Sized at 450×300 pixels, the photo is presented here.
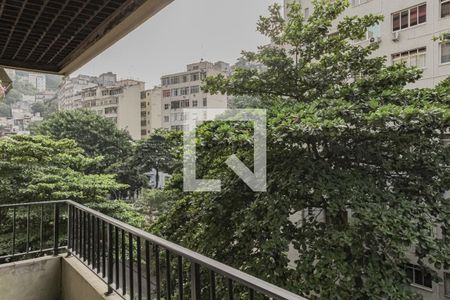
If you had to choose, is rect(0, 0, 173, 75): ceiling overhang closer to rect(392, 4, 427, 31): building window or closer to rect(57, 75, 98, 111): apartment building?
rect(392, 4, 427, 31): building window

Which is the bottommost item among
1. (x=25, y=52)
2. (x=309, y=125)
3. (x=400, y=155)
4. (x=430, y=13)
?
(x=400, y=155)

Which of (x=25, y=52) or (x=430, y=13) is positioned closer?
(x=25, y=52)

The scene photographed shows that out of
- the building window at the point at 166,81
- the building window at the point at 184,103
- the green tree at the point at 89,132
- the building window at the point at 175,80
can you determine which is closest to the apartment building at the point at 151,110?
the building window at the point at 166,81

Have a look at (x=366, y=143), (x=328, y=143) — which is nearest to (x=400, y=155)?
(x=366, y=143)

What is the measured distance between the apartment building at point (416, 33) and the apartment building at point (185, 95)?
622 inches

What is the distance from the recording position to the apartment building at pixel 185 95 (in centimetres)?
2552

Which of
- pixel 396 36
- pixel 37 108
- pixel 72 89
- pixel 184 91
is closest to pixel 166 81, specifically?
pixel 184 91

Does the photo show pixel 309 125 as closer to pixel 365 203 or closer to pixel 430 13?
pixel 365 203

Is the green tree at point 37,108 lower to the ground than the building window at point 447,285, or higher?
higher

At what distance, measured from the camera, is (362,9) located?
9992mm

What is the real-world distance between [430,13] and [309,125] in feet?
24.0

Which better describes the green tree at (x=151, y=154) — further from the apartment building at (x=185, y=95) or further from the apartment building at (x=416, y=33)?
the apartment building at (x=416, y=33)

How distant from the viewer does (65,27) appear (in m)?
1.62

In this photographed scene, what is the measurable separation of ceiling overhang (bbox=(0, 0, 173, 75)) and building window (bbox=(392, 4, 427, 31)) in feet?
30.4
